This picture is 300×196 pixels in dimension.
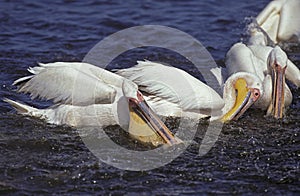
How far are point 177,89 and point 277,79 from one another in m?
1.01

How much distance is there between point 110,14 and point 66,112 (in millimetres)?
3405

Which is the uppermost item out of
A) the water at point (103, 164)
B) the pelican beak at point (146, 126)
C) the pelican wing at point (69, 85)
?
the pelican wing at point (69, 85)

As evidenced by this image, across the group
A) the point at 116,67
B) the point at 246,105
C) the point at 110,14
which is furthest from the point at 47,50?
the point at 246,105

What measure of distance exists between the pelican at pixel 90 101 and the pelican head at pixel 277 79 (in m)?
1.10

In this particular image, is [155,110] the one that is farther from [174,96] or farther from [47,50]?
[47,50]

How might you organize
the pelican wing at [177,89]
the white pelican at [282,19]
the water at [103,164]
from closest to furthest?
the water at [103,164]
the pelican wing at [177,89]
the white pelican at [282,19]

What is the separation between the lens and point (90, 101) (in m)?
5.73

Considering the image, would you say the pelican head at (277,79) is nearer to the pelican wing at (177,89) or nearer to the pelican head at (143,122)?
the pelican wing at (177,89)

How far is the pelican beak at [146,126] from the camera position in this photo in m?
5.54

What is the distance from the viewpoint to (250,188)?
491 cm

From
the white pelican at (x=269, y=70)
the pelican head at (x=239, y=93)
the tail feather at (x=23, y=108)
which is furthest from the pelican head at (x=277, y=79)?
the tail feather at (x=23, y=108)

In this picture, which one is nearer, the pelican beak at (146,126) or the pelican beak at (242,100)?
the pelican beak at (146,126)

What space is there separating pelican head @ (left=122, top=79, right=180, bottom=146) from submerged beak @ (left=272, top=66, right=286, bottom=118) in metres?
1.09

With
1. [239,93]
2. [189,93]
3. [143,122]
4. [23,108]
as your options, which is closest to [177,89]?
[189,93]
